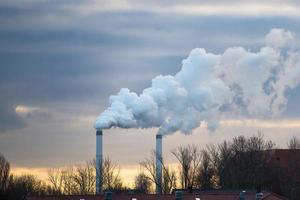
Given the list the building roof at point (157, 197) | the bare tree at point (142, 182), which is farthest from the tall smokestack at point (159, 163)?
the building roof at point (157, 197)

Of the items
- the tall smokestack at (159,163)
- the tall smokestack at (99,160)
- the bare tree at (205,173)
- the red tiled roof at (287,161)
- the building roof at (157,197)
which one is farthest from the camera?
the red tiled roof at (287,161)

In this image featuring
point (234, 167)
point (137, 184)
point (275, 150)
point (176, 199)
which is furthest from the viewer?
point (275, 150)

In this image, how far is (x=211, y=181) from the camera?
164 m

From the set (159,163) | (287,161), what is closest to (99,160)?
(159,163)

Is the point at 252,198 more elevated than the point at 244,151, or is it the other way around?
the point at 244,151

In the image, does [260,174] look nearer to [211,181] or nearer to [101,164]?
[211,181]

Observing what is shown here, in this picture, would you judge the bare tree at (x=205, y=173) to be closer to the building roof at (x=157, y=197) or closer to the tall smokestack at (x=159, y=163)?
the tall smokestack at (x=159, y=163)

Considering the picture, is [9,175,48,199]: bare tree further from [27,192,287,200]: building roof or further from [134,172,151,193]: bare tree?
[27,192,287,200]: building roof

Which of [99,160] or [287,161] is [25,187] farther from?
Result: [287,161]

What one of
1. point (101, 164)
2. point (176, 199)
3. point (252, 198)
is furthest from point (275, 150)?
point (176, 199)

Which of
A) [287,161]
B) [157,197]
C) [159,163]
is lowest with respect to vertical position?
[157,197]

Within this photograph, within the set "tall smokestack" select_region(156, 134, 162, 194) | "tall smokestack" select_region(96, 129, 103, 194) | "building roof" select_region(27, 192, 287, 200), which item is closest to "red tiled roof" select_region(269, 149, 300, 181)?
"tall smokestack" select_region(156, 134, 162, 194)

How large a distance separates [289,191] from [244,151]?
40.9 feet

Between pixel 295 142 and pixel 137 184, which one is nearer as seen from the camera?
pixel 137 184
